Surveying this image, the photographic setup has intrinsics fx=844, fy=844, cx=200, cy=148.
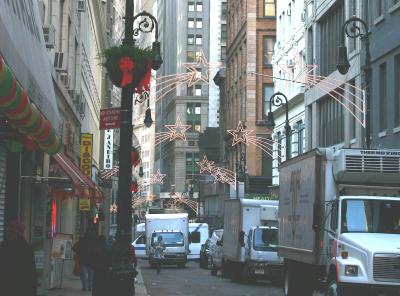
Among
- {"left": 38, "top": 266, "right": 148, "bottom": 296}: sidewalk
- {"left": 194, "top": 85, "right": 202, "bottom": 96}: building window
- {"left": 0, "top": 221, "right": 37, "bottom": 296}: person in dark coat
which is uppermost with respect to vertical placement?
{"left": 194, "top": 85, "right": 202, "bottom": 96}: building window

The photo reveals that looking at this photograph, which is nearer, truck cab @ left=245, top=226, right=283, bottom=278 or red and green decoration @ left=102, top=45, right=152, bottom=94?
red and green decoration @ left=102, top=45, right=152, bottom=94

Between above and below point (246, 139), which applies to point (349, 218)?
below

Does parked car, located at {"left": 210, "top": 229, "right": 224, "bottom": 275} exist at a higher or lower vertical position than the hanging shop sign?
lower

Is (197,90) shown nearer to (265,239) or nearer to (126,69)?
(265,239)

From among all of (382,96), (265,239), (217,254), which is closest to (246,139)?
(217,254)

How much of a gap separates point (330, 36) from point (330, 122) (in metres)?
4.75

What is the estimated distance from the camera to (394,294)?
15.3 meters

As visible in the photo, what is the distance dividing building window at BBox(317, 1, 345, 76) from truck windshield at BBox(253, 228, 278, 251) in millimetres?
15102

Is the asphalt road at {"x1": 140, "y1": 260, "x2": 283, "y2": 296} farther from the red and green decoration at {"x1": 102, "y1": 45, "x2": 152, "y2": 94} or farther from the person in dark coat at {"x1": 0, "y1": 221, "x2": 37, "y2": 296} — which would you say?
the person in dark coat at {"x1": 0, "y1": 221, "x2": 37, "y2": 296}

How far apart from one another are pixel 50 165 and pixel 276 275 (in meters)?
9.27

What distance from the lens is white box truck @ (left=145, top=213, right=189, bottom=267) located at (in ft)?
160

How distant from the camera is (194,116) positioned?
160 metres

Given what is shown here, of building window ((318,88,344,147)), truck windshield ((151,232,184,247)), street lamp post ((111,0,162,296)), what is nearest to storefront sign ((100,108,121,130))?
street lamp post ((111,0,162,296))

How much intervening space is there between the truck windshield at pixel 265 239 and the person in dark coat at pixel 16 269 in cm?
2201
